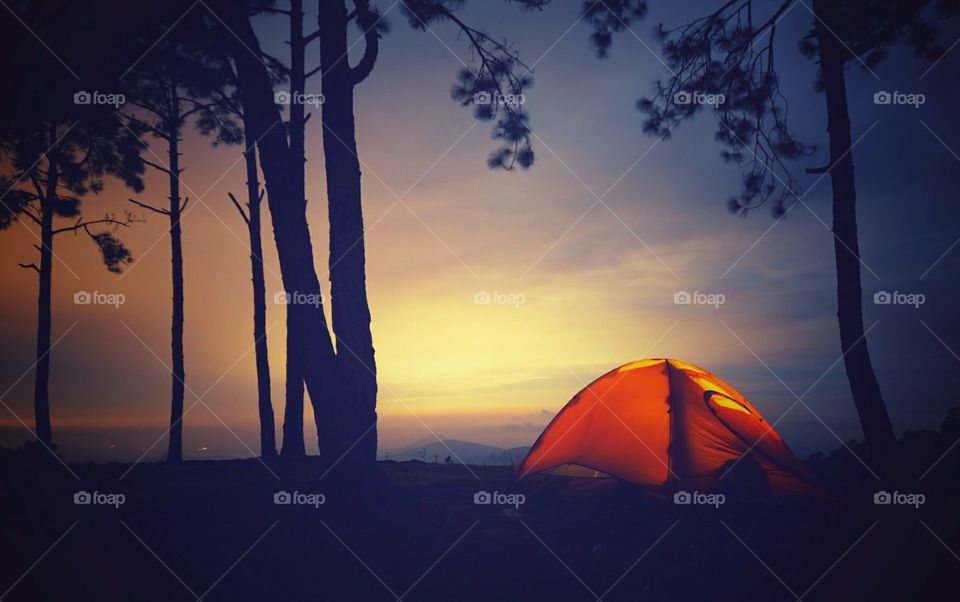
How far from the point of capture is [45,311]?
39.2 ft

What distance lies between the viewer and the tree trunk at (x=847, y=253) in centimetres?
739

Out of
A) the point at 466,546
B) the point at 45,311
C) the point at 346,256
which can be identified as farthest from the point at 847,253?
the point at 45,311

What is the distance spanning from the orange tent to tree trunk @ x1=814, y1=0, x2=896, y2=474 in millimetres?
1238

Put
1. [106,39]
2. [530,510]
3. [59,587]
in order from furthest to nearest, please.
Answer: [530,510], [106,39], [59,587]

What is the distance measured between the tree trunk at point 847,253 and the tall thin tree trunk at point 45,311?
48.8 feet

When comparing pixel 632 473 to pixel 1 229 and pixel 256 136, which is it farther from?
pixel 1 229

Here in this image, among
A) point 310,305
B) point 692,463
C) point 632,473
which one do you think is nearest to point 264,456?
point 310,305

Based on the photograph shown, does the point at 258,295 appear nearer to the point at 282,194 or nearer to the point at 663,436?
the point at 282,194

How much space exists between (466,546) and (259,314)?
842 centimetres

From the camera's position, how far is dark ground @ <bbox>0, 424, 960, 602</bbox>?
186 inches

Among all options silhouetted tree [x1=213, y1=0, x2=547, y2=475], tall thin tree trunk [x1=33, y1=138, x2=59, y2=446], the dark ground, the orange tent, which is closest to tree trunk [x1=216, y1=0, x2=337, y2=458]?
silhouetted tree [x1=213, y1=0, x2=547, y2=475]

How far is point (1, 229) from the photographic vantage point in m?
12.3

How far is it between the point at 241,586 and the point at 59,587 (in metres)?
1.48

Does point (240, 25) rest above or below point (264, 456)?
above
